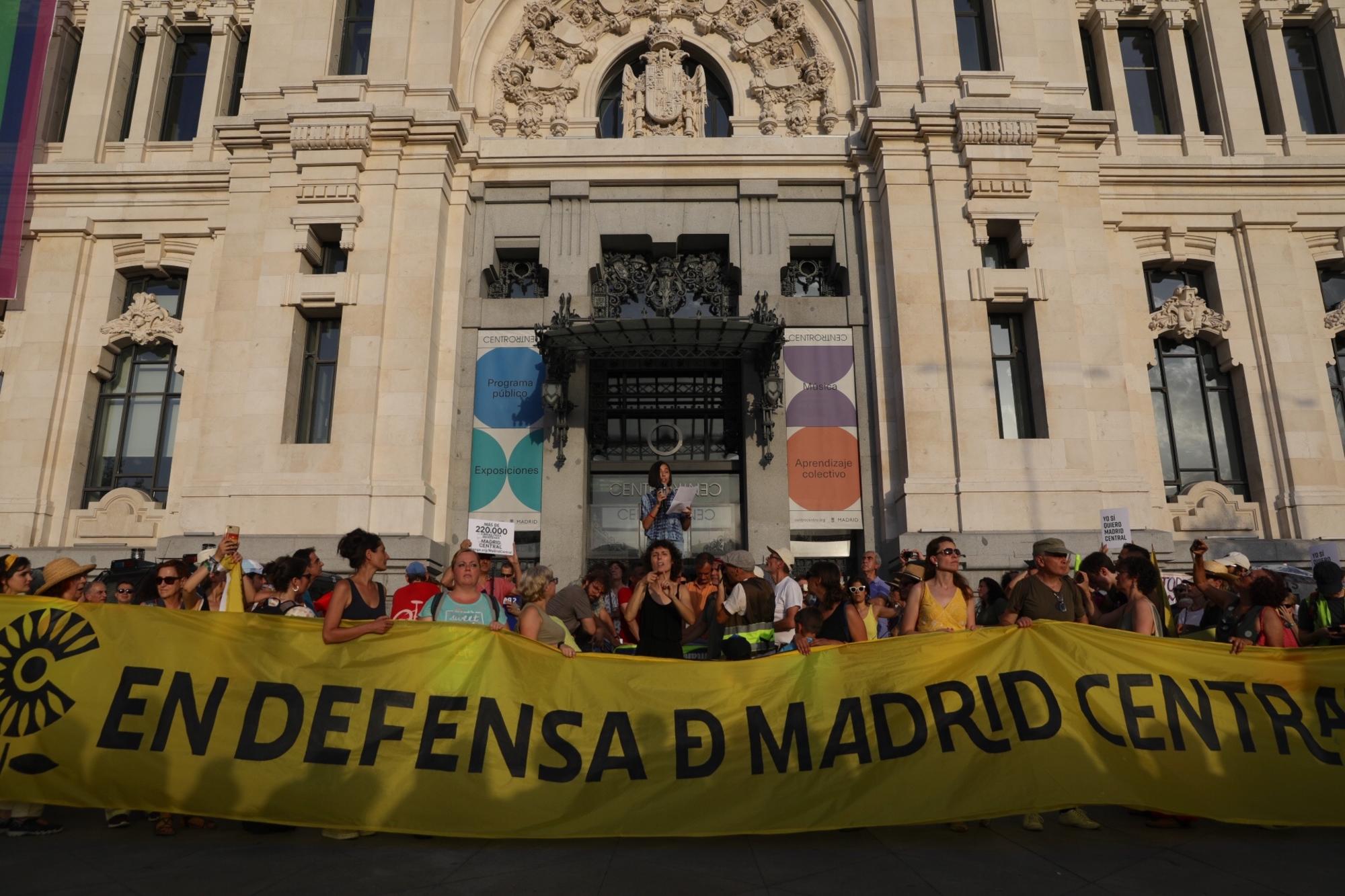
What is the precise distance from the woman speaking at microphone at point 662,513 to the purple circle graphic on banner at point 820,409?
3.33 m

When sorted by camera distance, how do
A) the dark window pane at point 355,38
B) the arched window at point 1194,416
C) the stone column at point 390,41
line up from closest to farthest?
the stone column at point 390,41, the arched window at point 1194,416, the dark window pane at point 355,38

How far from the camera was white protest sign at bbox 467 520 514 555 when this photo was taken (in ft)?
42.4

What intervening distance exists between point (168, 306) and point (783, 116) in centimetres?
1399

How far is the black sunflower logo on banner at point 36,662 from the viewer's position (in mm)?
6258

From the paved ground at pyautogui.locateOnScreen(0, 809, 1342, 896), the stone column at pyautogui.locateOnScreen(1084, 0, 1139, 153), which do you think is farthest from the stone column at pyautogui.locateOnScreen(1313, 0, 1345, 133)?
the paved ground at pyautogui.locateOnScreen(0, 809, 1342, 896)

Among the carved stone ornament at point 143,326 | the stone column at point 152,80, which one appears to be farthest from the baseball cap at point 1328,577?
the stone column at point 152,80

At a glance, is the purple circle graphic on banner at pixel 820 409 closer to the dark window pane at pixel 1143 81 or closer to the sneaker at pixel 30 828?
the dark window pane at pixel 1143 81

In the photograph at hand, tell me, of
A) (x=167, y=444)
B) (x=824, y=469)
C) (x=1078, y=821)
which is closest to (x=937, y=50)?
(x=824, y=469)

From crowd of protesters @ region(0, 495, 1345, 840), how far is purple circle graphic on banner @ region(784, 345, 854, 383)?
249 inches

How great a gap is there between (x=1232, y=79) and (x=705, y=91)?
37.6 feet

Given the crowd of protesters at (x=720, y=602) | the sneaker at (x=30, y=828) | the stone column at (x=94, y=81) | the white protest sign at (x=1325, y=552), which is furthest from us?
the stone column at (x=94, y=81)

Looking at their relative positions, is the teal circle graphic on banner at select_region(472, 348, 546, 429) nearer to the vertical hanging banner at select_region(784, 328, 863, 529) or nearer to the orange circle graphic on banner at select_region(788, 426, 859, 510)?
the vertical hanging banner at select_region(784, 328, 863, 529)

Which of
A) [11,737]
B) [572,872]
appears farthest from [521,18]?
[572,872]

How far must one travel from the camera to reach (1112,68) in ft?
60.7
